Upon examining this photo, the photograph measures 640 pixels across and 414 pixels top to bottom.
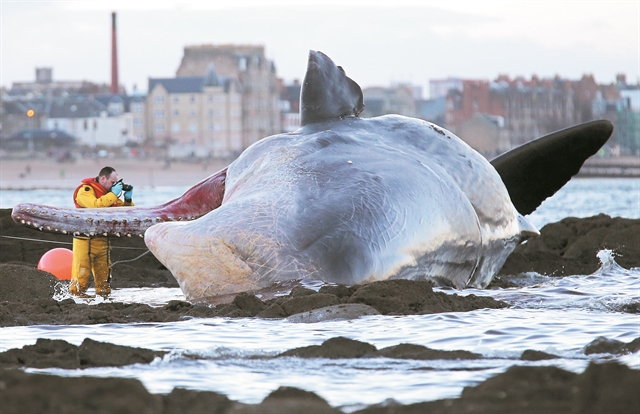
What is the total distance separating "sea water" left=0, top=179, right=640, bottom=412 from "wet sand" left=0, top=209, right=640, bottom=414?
21 centimetres

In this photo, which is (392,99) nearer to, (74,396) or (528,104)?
(528,104)

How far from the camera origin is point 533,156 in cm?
1241

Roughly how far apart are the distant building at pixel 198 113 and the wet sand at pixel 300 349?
123 metres

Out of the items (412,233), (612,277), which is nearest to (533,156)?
(612,277)

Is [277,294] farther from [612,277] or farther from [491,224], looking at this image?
[612,277]

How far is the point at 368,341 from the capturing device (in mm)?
7176

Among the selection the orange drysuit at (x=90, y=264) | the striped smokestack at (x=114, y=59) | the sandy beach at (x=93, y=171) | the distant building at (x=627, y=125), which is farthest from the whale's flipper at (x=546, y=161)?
the distant building at (x=627, y=125)

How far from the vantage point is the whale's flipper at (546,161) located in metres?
12.4

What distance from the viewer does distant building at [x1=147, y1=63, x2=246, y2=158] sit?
138 m

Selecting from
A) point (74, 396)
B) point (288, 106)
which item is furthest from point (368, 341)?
point (288, 106)

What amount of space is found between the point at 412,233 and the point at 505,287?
246cm

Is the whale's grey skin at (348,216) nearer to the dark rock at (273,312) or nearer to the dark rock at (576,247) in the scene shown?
the dark rock at (273,312)

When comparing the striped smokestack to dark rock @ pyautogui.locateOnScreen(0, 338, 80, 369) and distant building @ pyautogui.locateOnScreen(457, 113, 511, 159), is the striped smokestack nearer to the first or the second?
distant building @ pyautogui.locateOnScreen(457, 113, 511, 159)

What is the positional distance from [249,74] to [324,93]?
138 m
